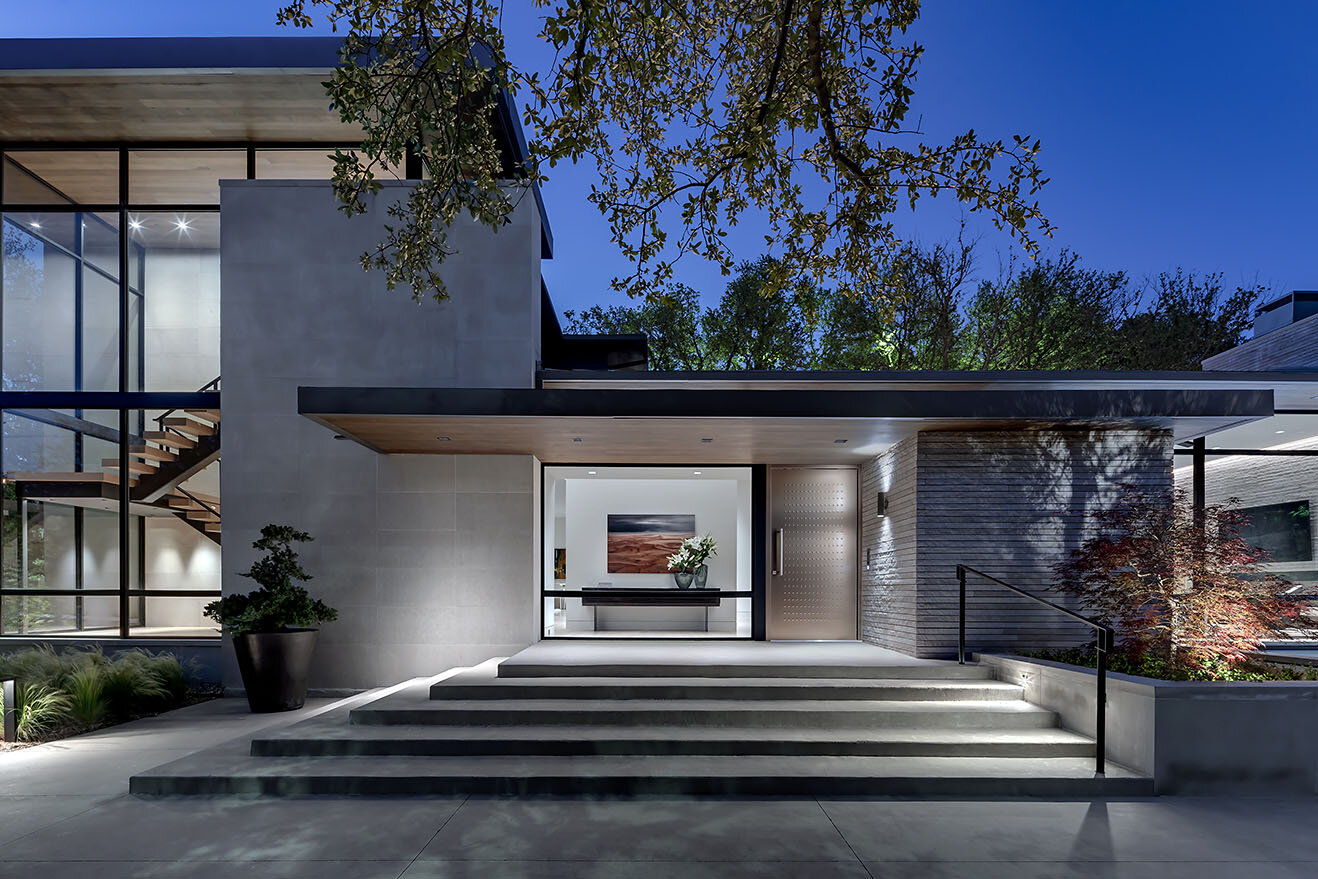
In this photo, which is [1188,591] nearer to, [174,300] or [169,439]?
[169,439]

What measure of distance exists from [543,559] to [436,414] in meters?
3.68

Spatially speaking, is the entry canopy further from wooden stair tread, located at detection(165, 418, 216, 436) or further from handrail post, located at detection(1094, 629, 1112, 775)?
wooden stair tread, located at detection(165, 418, 216, 436)

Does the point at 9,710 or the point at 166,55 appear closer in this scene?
the point at 9,710

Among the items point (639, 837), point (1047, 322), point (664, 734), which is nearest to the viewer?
point (639, 837)

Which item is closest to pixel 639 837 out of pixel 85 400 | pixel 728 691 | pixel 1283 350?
pixel 728 691

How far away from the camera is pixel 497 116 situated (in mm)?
9906

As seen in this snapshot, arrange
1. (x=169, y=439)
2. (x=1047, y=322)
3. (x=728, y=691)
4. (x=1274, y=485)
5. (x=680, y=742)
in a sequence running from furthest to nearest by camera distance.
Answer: (x=1047, y=322) → (x=1274, y=485) → (x=169, y=439) → (x=728, y=691) → (x=680, y=742)

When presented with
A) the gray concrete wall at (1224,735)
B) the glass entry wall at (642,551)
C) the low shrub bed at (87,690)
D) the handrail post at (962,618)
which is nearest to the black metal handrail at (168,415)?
the low shrub bed at (87,690)

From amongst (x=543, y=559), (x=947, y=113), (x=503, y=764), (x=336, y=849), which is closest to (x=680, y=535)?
(x=543, y=559)

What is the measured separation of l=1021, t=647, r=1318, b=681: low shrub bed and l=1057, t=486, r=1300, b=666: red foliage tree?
0.21ft

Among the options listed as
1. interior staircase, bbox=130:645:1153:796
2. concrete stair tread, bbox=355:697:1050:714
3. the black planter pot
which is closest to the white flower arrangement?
interior staircase, bbox=130:645:1153:796

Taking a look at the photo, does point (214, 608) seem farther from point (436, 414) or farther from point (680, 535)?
point (680, 535)

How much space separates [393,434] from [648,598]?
502 cm

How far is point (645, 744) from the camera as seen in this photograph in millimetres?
6047
